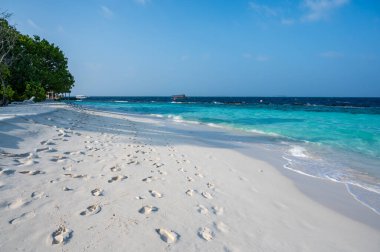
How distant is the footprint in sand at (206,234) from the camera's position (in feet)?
11.4

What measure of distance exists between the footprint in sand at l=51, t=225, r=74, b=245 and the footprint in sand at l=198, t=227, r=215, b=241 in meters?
1.69

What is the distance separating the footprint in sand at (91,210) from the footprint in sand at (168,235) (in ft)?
3.31

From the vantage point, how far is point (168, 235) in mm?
3408

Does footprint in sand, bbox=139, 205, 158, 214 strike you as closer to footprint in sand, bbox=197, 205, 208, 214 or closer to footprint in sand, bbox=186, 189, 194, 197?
footprint in sand, bbox=197, 205, 208, 214

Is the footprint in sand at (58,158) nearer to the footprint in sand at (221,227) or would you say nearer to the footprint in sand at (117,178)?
the footprint in sand at (117,178)

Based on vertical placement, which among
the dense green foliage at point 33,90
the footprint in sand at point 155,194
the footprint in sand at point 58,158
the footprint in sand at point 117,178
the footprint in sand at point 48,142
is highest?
the dense green foliage at point 33,90

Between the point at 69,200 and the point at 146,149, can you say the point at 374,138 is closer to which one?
the point at 146,149

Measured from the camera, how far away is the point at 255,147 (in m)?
12.2

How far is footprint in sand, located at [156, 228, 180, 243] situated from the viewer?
3.31m

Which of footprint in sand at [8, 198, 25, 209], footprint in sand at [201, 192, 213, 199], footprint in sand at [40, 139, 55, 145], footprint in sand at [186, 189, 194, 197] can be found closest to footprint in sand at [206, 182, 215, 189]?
footprint in sand at [201, 192, 213, 199]

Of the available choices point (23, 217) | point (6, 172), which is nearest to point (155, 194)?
point (23, 217)

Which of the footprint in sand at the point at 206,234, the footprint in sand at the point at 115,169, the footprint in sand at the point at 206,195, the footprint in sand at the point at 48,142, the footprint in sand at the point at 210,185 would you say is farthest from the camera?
the footprint in sand at the point at 48,142

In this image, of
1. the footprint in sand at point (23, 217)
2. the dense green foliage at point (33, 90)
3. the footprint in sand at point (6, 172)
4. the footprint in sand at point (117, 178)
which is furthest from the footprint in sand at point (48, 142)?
the dense green foliage at point (33, 90)

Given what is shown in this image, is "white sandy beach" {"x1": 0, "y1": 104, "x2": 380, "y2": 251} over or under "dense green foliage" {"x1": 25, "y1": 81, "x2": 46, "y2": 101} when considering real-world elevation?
under
